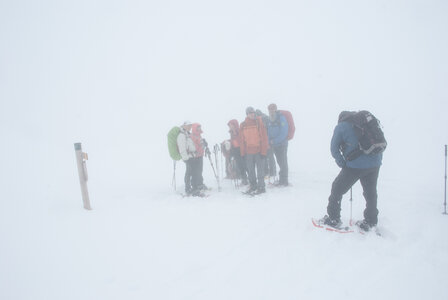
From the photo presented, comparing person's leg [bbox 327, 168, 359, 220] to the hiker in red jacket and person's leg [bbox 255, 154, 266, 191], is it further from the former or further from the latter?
the hiker in red jacket

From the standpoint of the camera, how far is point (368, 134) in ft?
13.5

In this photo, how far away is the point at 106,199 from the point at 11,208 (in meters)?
2.11

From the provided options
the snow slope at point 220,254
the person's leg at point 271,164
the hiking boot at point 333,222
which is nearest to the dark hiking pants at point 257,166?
the snow slope at point 220,254

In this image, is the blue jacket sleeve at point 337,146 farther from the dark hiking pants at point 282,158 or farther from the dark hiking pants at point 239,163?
the dark hiking pants at point 239,163

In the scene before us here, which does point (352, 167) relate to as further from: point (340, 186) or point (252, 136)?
point (252, 136)

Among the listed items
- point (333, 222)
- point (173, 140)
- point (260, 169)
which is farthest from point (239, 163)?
point (333, 222)

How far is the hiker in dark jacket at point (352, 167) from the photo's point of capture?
4262 mm

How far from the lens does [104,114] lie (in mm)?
46688

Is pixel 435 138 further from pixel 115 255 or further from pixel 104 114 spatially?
pixel 104 114

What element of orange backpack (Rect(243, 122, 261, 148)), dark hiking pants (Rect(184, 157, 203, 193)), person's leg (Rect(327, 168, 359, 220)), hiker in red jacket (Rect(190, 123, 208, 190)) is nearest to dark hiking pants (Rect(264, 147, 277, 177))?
orange backpack (Rect(243, 122, 261, 148))

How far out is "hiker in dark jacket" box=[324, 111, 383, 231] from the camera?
4.26 meters

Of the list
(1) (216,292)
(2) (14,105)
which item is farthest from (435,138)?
(2) (14,105)

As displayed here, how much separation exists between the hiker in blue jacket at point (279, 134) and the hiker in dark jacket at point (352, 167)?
295cm

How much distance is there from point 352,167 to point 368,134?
60 centimetres
